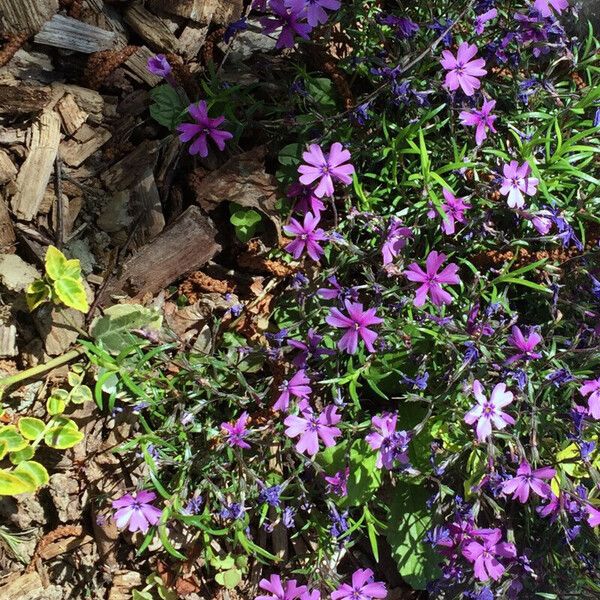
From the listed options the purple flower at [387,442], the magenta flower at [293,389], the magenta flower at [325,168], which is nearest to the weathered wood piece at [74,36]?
the magenta flower at [325,168]

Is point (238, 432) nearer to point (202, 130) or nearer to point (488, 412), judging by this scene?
point (488, 412)

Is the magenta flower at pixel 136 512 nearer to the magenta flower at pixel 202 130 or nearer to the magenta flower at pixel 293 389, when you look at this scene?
the magenta flower at pixel 293 389

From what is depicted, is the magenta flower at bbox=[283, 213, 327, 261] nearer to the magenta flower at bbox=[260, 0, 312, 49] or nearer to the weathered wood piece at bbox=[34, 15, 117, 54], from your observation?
the magenta flower at bbox=[260, 0, 312, 49]

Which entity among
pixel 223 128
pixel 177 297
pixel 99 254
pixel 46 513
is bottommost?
pixel 46 513

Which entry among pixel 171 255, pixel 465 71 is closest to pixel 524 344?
pixel 465 71

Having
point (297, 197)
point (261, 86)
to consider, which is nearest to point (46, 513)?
point (297, 197)

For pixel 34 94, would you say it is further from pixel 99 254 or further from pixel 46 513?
pixel 46 513

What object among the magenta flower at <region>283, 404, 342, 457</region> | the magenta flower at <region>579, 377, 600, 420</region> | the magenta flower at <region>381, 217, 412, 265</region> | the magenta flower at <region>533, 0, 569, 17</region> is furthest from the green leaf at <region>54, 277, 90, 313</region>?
the magenta flower at <region>533, 0, 569, 17</region>
